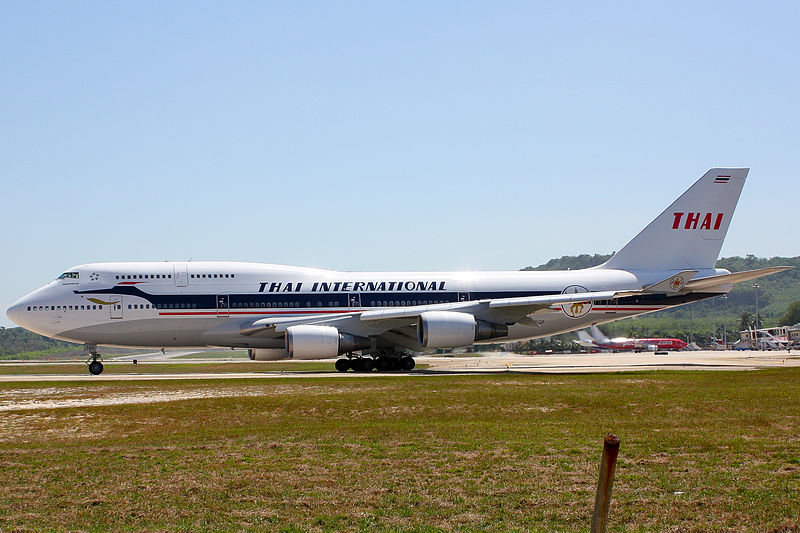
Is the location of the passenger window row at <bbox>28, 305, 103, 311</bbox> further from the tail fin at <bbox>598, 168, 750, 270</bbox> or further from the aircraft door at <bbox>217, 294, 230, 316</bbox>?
the tail fin at <bbox>598, 168, 750, 270</bbox>

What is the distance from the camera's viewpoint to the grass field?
9094 mm

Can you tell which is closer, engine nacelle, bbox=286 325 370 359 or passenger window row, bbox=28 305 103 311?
engine nacelle, bbox=286 325 370 359

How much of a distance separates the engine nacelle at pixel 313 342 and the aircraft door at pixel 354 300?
2583mm

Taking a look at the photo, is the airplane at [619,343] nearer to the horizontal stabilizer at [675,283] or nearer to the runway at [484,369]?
the runway at [484,369]

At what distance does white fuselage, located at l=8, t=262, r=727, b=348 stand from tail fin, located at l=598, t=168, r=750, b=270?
9.47 feet

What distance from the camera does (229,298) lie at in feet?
118

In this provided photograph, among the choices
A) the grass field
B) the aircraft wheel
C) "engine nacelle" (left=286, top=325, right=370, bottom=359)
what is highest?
"engine nacelle" (left=286, top=325, right=370, bottom=359)

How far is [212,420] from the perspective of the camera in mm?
17312

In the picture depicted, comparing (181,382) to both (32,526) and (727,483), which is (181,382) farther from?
(727,483)

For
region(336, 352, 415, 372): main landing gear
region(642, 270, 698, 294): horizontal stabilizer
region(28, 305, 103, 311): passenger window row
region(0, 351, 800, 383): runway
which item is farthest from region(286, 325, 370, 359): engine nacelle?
region(642, 270, 698, 294): horizontal stabilizer

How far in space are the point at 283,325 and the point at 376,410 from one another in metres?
17.5

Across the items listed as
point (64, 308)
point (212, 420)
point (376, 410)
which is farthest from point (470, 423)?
point (64, 308)

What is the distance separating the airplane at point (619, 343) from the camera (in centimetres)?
7289

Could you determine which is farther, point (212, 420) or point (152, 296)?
point (152, 296)
